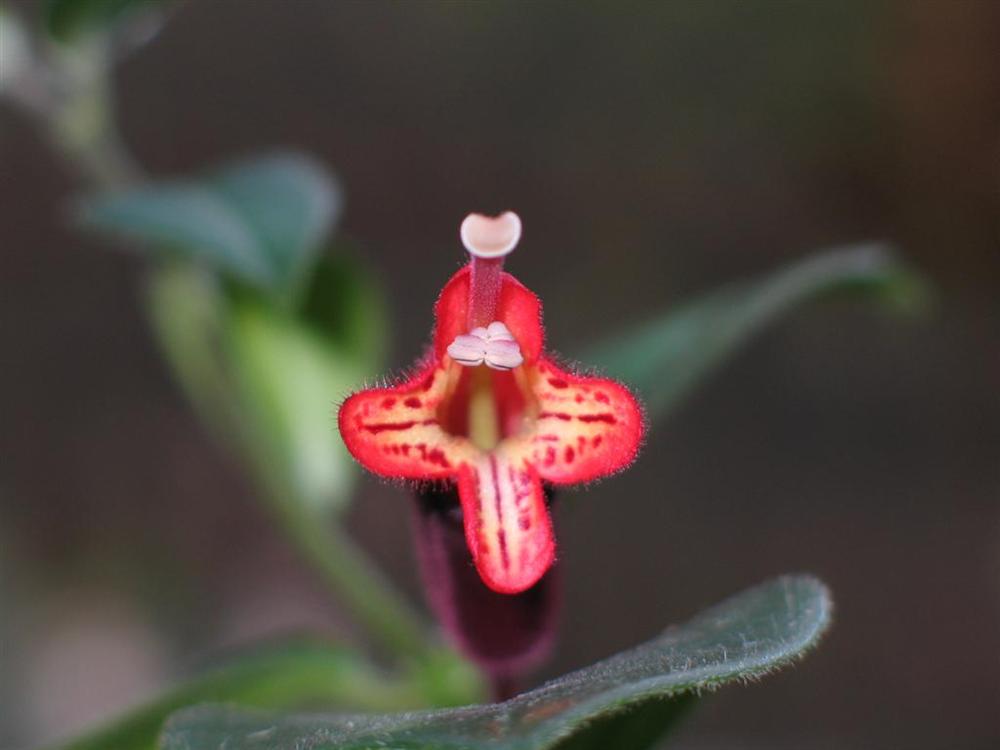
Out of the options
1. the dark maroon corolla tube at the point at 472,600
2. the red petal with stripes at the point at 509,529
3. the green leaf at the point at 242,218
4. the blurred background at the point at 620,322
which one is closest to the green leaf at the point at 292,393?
the green leaf at the point at 242,218

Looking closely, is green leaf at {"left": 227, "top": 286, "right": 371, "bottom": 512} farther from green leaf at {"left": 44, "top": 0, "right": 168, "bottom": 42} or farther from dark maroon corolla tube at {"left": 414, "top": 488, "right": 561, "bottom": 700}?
dark maroon corolla tube at {"left": 414, "top": 488, "right": 561, "bottom": 700}

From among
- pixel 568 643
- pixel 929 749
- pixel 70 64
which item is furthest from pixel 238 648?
pixel 929 749

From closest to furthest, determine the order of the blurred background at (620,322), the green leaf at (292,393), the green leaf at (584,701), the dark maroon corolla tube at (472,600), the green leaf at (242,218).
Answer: the green leaf at (584,701), the dark maroon corolla tube at (472,600), the green leaf at (242,218), the green leaf at (292,393), the blurred background at (620,322)

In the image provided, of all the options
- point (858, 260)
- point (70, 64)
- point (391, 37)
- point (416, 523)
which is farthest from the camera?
point (391, 37)

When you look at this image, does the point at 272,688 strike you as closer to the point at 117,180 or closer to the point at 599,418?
the point at 599,418

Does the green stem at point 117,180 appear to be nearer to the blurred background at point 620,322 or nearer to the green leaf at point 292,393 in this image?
the green leaf at point 292,393

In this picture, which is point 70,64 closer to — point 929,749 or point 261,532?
point 261,532

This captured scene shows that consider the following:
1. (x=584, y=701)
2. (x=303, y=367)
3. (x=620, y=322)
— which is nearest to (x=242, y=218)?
(x=303, y=367)
